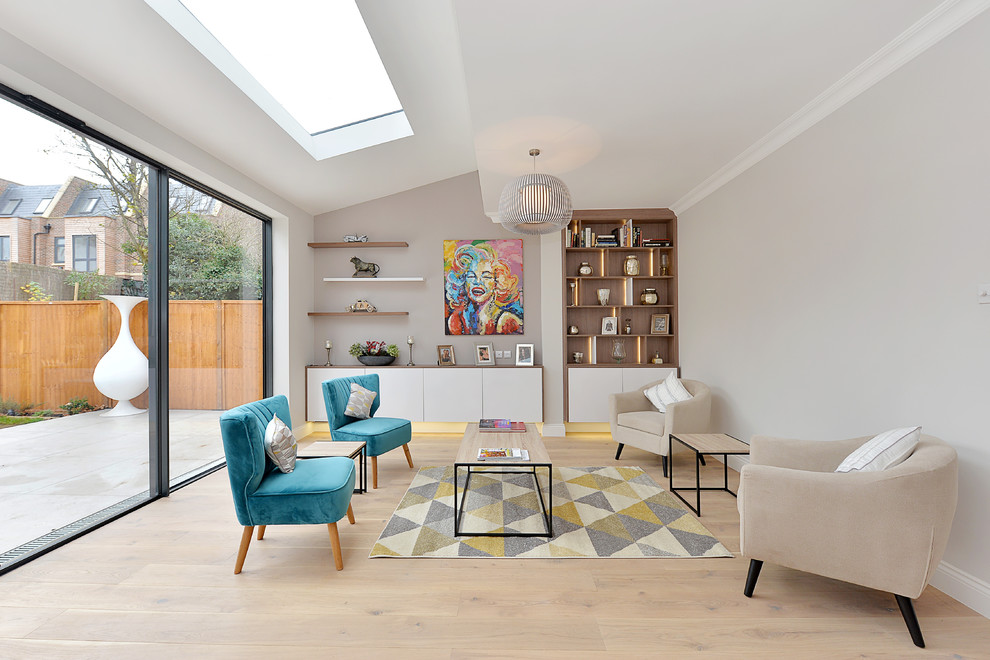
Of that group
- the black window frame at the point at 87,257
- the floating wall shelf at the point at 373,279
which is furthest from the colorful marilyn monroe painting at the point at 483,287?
the black window frame at the point at 87,257

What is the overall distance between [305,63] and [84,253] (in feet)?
5.85

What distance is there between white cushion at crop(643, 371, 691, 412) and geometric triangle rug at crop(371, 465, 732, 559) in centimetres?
80

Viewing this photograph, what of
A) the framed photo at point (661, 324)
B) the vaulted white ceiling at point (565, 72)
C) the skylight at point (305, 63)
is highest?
the skylight at point (305, 63)

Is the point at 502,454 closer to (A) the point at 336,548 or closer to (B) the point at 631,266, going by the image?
(A) the point at 336,548

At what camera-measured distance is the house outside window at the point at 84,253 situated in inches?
103

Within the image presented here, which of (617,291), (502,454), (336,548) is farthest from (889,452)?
(617,291)

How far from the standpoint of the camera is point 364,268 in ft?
17.4

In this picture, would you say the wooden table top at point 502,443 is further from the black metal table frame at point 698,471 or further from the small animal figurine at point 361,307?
the small animal figurine at point 361,307

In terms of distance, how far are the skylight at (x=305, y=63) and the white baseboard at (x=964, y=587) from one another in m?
4.11

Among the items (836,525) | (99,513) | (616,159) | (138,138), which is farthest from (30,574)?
(616,159)

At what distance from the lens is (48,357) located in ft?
8.07

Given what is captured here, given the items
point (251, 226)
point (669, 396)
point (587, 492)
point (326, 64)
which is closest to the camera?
point (326, 64)

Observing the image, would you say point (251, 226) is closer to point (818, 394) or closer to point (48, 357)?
point (48, 357)

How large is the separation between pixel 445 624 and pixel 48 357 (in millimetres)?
2529
